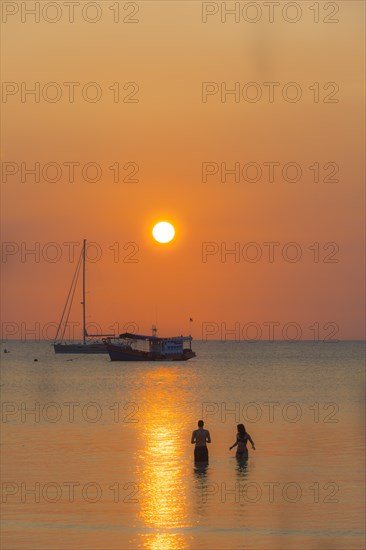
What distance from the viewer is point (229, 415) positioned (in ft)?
244

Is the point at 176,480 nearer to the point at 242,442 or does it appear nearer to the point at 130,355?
the point at 242,442

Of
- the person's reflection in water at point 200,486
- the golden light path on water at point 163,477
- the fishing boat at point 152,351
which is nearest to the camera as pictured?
the golden light path on water at point 163,477

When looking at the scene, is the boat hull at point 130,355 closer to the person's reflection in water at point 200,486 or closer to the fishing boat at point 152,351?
the fishing boat at point 152,351

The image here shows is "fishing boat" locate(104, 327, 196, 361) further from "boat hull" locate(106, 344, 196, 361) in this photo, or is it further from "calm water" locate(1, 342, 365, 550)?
"calm water" locate(1, 342, 365, 550)

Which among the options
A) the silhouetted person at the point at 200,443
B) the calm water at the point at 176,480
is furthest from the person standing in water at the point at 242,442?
the silhouetted person at the point at 200,443

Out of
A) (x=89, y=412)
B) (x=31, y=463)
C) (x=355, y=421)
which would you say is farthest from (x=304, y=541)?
(x=89, y=412)

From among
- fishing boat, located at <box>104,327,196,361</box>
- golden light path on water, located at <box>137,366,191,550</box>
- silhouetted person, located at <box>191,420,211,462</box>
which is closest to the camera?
golden light path on water, located at <box>137,366,191,550</box>

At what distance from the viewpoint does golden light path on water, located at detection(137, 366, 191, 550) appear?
3008cm

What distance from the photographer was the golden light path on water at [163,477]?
30.1 metres

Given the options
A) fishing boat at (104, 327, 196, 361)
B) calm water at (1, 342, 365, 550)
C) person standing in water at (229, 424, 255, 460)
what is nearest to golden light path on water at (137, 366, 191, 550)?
calm water at (1, 342, 365, 550)

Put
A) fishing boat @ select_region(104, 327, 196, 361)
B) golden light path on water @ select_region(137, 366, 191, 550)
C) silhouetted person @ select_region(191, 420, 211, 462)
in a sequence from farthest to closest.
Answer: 1. fishing boat @ select_region(104, 327, 196, 361)
2. silhouetted person @ select_region(191, 420, 211, 462)
3. golden light path on water @ select_region(137, 366, 191, 550)

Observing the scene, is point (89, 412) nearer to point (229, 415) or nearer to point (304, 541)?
point (229, 415)

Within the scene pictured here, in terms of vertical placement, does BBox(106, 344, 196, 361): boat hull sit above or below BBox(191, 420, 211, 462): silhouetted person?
above

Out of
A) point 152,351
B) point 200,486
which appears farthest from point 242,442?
point 152,351
